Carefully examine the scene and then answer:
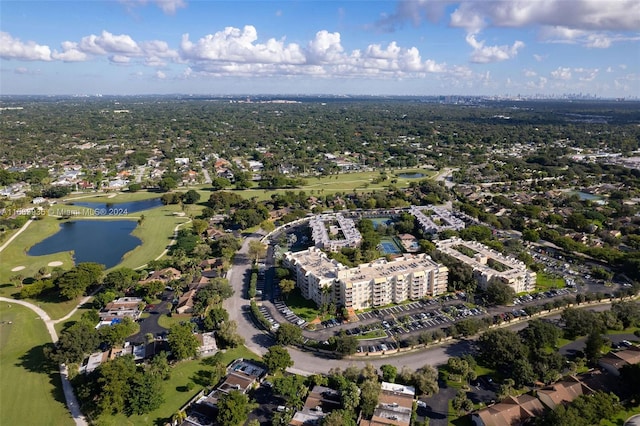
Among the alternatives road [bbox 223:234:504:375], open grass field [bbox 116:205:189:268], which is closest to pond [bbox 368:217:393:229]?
open grass field [bbox 116:205:189:268]

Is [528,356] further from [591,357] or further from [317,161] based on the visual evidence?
[317,161]

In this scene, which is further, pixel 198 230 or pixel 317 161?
pixel 317 161

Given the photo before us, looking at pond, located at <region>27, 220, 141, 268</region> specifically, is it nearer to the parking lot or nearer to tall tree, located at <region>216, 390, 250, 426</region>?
the parking lot

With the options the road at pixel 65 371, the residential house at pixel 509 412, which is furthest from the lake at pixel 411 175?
the residential house at pixel 509 412

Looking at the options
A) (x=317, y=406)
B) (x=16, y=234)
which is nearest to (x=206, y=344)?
(x=317, y=406)

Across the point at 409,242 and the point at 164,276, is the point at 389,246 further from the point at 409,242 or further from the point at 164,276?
the point at 164,276

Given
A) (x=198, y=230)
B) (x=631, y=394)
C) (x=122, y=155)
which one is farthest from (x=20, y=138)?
(x=631, y=394)
